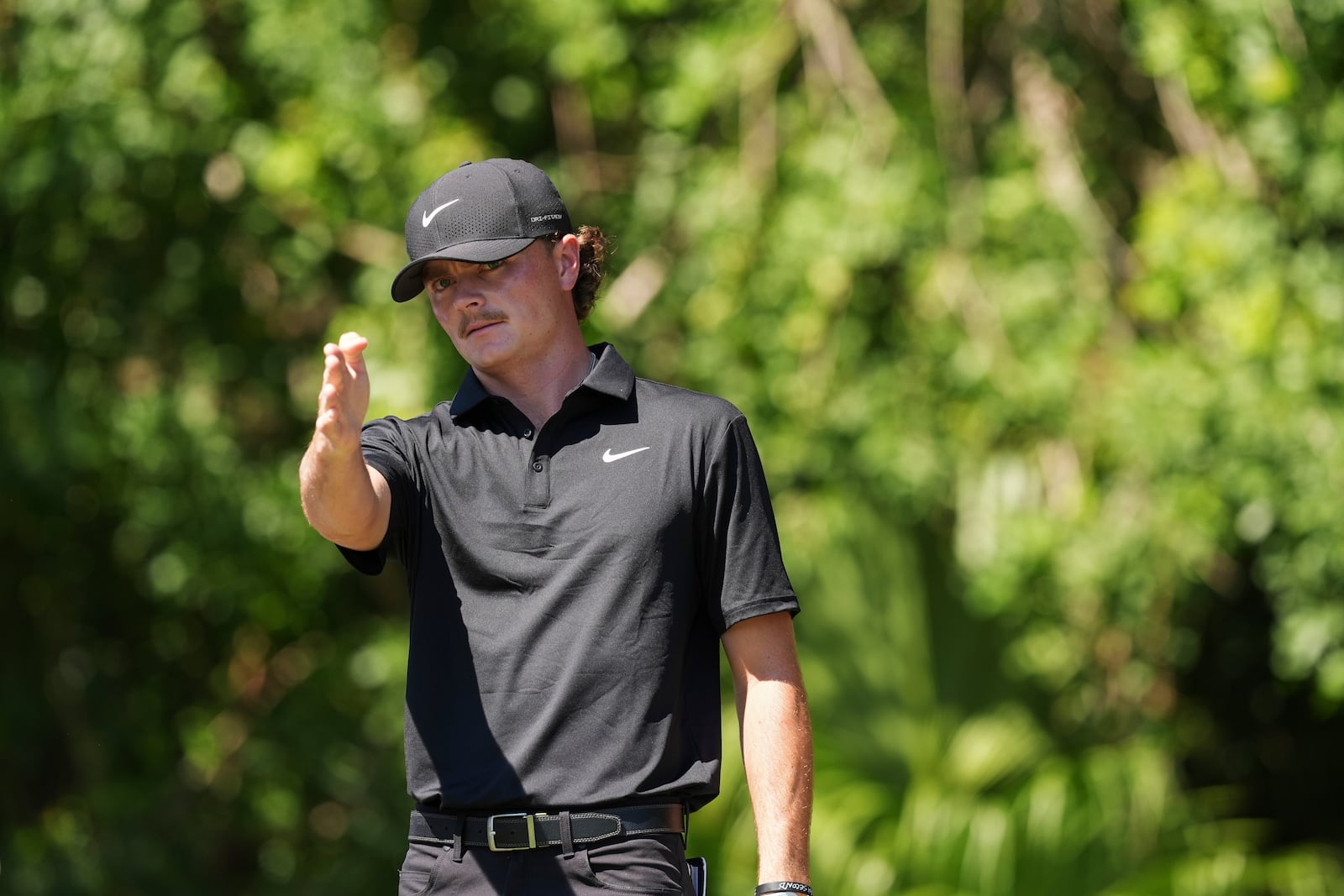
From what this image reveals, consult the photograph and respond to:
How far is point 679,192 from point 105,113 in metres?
2.05

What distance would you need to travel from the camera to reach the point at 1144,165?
6867 mm

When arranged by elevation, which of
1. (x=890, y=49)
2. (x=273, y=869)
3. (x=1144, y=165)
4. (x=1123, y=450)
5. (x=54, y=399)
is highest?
Result: (x=890, y=49)

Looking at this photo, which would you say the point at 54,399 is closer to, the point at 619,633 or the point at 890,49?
the point at 890,49

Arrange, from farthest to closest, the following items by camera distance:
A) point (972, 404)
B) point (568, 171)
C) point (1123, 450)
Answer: point (568, 171), point (972, 404), point (1123, 450)

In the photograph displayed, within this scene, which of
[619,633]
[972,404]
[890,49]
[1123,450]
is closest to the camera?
[619,633]

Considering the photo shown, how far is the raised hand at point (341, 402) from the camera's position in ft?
7.64

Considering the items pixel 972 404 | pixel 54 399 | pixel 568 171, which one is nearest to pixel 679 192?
pixel 568 171

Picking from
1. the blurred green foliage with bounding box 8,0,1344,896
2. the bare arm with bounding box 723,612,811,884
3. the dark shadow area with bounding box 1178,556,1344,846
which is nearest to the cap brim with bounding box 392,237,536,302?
the bare arm with bounding box 723,612,811,884

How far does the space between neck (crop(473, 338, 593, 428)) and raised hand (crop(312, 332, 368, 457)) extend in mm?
339

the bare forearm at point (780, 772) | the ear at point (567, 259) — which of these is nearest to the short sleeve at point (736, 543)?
the bare forearm at point (780, 772)

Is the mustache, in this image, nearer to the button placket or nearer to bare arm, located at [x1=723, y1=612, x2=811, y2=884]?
the button placket

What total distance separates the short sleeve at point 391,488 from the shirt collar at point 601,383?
10cm

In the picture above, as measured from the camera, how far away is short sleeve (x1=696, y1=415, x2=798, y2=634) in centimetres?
258

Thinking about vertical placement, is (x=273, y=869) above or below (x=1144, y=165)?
below
